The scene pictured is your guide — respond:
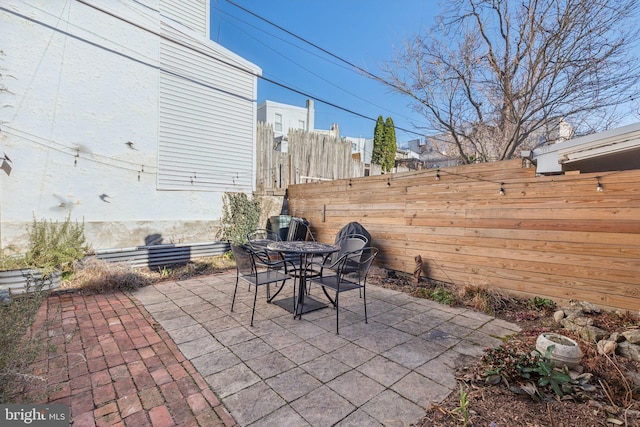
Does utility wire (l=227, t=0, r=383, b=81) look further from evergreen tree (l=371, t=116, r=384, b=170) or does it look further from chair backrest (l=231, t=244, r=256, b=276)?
evergreen tree (l=371, t=116, r=384, b=170)

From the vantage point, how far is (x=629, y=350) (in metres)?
2.52

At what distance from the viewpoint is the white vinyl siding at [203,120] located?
6.30m

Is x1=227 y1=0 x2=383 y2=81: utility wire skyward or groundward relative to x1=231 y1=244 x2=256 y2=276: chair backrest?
skyward

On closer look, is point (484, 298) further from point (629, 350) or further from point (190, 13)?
point (190, 13)

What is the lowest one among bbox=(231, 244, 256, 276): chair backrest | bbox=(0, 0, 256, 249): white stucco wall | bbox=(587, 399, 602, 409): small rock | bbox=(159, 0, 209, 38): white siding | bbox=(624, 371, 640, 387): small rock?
bbox=(587, 399, 602, 409): small rock

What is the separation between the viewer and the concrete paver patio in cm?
191

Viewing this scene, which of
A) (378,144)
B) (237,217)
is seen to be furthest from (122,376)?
(378,144)

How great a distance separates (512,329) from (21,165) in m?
7.57

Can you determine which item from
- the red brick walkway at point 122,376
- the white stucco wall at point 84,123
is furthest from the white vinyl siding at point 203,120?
the red brick walkway at point 122,376

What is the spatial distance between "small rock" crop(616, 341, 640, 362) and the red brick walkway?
3308mm

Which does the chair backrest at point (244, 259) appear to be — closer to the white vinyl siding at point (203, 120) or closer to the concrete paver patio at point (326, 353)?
the concrete paver patio at point (326, 353)

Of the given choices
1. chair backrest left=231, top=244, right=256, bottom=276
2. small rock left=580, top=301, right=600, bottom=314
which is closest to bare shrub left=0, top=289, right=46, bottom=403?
chair backrest left=231, top=244, right=256, bottom=276

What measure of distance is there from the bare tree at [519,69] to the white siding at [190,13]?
15.8 feet

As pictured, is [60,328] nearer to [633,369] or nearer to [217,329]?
[217,329]
